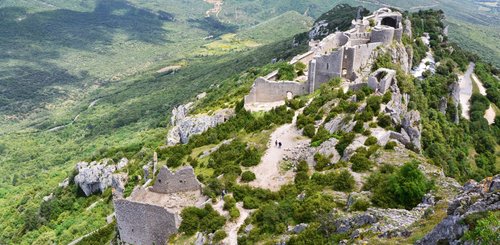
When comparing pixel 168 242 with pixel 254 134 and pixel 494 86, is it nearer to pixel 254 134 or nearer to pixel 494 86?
pixel 254 134

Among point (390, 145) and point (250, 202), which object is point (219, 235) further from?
point (390, 145)

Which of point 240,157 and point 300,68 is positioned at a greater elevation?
point 300,68

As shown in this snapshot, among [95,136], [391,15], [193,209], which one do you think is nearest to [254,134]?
[193,209]

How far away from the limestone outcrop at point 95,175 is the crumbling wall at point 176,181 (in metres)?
27.4

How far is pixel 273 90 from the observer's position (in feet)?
152

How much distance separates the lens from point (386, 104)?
3562 cm

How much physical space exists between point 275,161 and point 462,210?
776 inches

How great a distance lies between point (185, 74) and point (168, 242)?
14225 centimetres

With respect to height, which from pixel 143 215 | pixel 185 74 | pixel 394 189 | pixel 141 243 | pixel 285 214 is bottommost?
pixel 185 74

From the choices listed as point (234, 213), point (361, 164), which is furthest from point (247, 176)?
point (361, 164)

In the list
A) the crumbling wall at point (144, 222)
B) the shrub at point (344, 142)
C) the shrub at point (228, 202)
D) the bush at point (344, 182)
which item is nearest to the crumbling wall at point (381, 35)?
the shrub at point (344, 142)

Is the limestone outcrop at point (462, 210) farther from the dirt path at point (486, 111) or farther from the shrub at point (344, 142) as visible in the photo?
the dirt path at point (486, 111)

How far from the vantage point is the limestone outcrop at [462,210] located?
41.8 ft

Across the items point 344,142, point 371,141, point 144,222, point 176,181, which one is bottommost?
point 144,222
